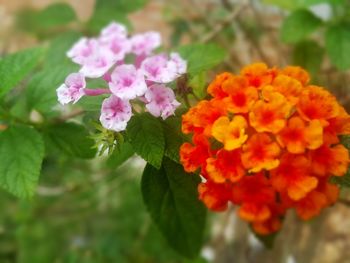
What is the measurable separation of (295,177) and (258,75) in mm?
126

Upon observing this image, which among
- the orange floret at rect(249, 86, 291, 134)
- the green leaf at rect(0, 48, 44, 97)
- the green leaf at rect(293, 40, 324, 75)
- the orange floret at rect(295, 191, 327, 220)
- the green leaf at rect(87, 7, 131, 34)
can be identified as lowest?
the green leaf at rect(293, 40, 324, 75)

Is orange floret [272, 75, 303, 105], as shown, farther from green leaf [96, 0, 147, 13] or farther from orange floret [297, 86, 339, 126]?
green leaf [96, 0, 147, 13]

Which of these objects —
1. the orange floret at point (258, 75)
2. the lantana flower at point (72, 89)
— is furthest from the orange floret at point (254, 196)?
the lantana flower at point (72, 89)

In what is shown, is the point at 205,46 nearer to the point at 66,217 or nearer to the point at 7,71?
the point at 7,71

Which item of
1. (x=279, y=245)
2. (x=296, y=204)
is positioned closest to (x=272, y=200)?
(x=296, y=204)

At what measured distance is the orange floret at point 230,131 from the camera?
509 millimetres

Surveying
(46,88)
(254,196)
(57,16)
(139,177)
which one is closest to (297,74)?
(254,196)

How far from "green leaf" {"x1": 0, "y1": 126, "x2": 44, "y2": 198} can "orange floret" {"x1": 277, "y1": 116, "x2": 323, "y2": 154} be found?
12.1 inches

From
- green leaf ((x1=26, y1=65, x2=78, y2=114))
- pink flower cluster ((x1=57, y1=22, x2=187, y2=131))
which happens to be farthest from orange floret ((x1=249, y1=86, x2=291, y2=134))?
green leaf ((x1=26, y1=65, x2=78, y2=114))

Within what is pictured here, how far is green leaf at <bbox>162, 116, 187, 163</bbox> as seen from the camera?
60 centimetres

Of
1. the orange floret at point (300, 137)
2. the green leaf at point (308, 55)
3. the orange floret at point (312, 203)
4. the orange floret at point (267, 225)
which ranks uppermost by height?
the orange floret at point (300, 137)

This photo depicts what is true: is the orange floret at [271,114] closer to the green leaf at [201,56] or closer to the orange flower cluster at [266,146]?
the orange flower cluster at [266,146]

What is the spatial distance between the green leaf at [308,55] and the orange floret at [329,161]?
20.4 inches

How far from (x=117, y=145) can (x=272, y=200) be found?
0.18 meters
